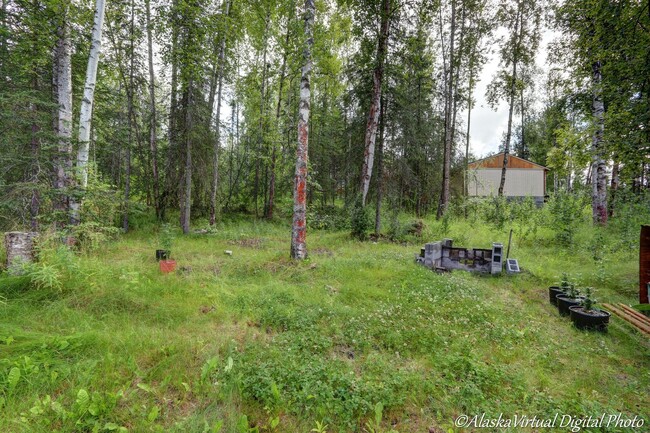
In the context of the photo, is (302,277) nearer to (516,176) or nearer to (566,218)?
(566,218)

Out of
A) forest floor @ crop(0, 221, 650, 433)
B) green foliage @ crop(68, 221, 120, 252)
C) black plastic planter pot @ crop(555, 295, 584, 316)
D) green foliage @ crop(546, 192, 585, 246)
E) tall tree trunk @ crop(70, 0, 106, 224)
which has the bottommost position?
forest floor @ crop(0, 221, 650, 433)

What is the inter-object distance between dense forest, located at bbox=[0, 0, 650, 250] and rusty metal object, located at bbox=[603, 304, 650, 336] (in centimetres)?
286

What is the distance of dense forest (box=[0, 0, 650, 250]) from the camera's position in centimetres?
481

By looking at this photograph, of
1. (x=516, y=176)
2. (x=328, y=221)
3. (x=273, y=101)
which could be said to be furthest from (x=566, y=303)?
(x=516, y=176)

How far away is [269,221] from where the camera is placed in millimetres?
13758

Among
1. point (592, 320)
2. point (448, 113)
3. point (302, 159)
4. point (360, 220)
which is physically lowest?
point (592, 320)

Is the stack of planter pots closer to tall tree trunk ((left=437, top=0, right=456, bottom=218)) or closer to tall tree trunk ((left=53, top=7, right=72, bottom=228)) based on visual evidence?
tall tree trunk ((left=53, top=7, right=72, bottom=228))

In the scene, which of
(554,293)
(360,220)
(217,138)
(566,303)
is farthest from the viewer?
(217,138)

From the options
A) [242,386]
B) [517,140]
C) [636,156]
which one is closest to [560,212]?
[636,156]

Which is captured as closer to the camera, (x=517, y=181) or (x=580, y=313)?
(x=580, y=313)

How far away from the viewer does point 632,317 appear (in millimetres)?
3787

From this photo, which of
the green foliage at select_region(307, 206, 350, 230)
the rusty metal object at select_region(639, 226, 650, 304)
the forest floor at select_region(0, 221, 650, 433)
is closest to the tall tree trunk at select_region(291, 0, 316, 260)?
the forest floor at select_region(0, 221, 650, 433)

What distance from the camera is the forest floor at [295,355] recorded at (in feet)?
7.00

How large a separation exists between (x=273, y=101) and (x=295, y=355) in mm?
16465
